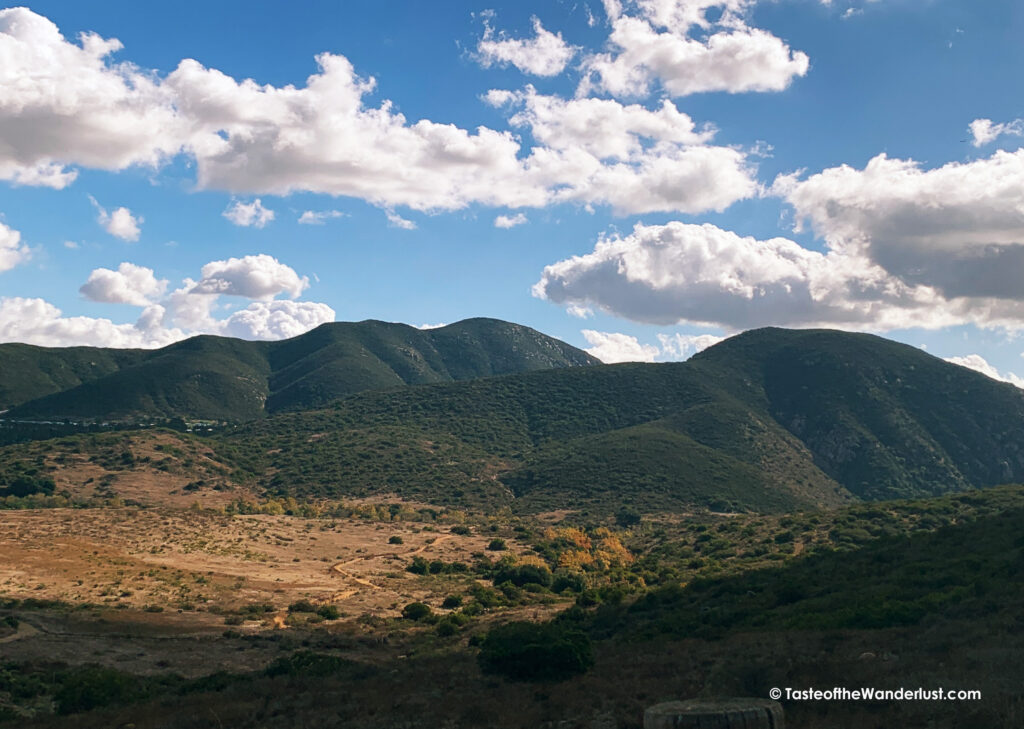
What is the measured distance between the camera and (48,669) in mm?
26094

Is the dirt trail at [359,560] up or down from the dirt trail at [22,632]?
down

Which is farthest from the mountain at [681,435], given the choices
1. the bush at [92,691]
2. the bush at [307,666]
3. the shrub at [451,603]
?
the bush at [92,691]

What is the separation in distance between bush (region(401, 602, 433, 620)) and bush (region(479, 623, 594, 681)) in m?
15.6

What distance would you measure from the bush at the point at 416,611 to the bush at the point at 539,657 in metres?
15.6

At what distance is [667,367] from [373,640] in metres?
155

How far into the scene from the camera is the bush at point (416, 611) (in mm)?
41250

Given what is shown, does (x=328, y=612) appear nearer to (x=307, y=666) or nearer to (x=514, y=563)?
(x=307, y=666)

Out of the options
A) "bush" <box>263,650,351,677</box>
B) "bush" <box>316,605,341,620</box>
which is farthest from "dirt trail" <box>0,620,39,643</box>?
"bush" <box>316,605,341,620</box>

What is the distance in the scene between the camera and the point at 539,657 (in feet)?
77.3

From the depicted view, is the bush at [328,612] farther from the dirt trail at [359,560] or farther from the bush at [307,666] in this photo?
the bush at [307,666]

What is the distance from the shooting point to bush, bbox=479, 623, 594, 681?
2298 cm

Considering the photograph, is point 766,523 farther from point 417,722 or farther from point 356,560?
point 417,722

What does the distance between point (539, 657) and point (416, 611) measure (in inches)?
774

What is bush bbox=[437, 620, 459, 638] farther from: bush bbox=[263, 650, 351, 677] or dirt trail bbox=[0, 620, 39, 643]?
dirt trail bbox=[0, 620, 39, 643]
